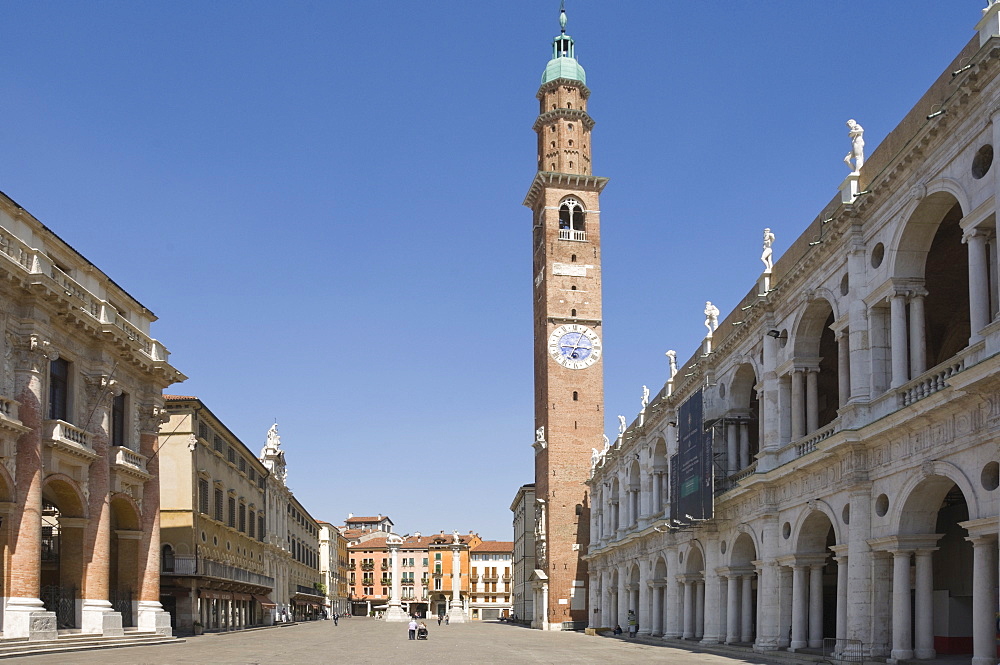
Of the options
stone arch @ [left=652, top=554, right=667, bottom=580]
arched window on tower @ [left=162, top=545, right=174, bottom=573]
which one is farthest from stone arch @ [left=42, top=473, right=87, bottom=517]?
stone arch @ [left=652, top=554, right=667, bottom=580]

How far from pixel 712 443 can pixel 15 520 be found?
72.3ft

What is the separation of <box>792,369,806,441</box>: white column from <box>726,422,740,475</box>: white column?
7.13m

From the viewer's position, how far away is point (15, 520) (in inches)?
1146

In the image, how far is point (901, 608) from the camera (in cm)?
2225

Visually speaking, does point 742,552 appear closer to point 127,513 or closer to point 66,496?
point 66,496

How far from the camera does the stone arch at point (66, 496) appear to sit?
109 feet

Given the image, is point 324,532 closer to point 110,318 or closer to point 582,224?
point 582,224

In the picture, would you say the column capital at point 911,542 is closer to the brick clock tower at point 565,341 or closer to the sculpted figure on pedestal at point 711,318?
the sculpted figure on pedestal at point 711,318

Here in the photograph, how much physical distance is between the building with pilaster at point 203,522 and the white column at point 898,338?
3090cm

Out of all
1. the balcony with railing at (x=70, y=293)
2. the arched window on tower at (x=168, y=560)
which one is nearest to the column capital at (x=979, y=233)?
the balcony with railing at (x=70, y=293)

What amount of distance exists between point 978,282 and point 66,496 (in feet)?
91.4

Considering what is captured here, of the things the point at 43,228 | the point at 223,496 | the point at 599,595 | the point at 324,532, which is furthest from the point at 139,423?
the point at 324,532

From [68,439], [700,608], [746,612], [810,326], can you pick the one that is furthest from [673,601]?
[68,439]

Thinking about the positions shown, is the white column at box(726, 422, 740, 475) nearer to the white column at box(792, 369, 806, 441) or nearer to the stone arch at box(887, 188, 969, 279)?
the white column at box(792, 369, 806, 441)
